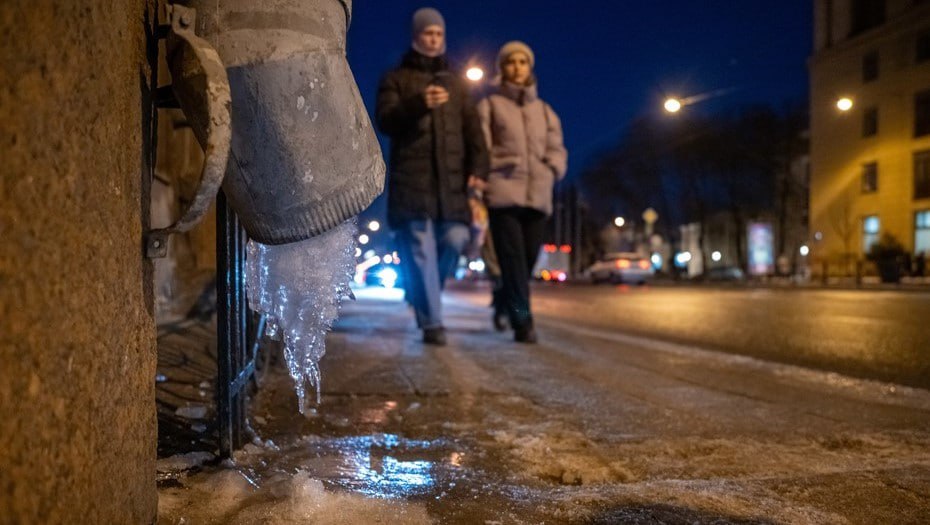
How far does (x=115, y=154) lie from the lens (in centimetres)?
122

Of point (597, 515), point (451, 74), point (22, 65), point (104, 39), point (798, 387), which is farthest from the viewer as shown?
point (451, 74)

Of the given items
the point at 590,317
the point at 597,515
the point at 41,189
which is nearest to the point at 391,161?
the point at 597,515

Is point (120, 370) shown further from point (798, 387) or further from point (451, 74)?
point (451, 74)

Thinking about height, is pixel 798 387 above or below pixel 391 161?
below

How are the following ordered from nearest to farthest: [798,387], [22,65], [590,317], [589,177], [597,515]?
[22,65]
[597,515]
[798,387]
[590,317]
[589,177]

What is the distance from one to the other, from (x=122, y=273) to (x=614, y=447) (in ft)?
5.09

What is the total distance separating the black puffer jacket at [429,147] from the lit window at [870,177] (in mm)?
33662

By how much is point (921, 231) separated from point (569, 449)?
34.8 metres

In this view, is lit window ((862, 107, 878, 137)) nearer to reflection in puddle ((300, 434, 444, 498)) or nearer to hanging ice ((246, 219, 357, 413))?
reflection in puddle ((300, 434, 444, 498))

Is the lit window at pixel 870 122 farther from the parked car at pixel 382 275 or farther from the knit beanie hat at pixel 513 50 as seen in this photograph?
the knit beanie hat at pixel 513 50

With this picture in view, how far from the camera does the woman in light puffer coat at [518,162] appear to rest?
5484mm

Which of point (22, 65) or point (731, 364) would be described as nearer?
point (22, 65)

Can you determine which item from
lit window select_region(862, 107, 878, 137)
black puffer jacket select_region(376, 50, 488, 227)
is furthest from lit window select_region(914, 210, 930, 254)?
black puffer jacket select_region(376, 50, 488, 227)

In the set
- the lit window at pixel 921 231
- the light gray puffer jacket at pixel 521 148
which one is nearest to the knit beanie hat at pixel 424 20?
the light gray puffer jacket at pixel 521 148
